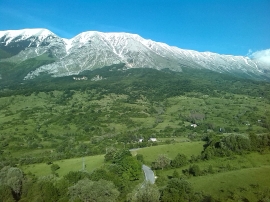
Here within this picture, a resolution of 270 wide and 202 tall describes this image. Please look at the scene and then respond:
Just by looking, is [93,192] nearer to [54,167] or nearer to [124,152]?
[124,152]

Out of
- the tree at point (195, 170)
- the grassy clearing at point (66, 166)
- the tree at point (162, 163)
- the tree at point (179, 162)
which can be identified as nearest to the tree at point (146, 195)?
the tree at point (195, 170)

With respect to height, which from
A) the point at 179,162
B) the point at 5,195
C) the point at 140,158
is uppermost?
the point at 179,162

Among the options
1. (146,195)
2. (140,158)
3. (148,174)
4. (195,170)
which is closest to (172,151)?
(140,158)

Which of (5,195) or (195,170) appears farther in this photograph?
(195,170)

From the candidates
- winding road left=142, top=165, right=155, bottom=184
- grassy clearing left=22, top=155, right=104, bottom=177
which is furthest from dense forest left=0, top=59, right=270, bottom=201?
winding road left=142, top=165, right=155, bottom=184

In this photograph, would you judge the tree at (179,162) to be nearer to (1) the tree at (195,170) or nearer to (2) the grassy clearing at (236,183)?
(1) the tree at (195,170)

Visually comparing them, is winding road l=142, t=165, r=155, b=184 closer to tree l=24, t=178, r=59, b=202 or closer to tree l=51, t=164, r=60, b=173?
tree l=24, t=178, r=59, b=202
